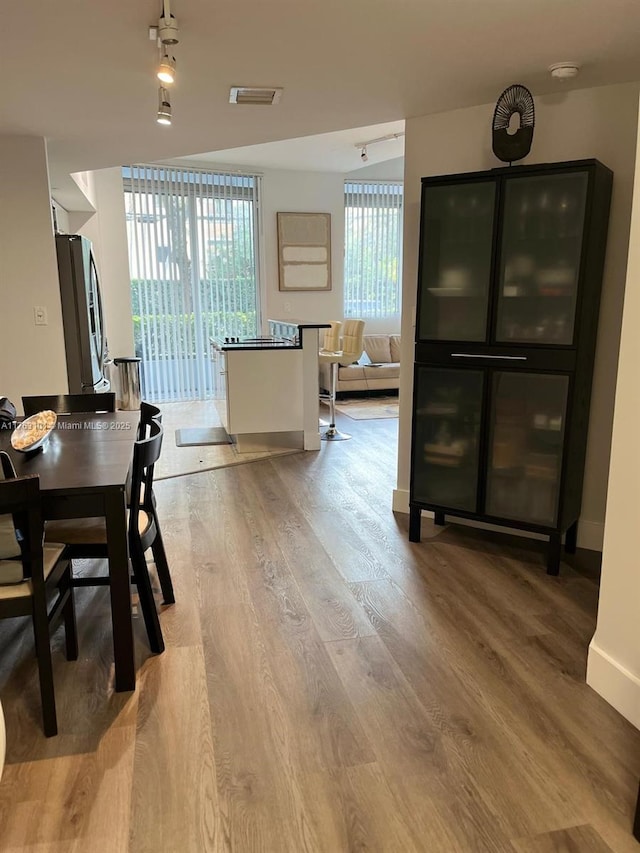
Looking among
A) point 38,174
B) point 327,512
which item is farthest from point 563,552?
point 38,174

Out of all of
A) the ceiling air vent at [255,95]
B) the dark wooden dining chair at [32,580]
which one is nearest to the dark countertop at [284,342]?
the ceiling air vent at [255,95]

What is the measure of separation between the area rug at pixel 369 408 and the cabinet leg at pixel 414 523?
134 inches

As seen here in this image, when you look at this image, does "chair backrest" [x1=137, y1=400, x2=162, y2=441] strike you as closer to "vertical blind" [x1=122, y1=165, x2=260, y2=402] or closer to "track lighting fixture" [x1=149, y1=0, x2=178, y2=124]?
"track lighting fixture" [x1=149, y1=0, x2=178, y2=124]

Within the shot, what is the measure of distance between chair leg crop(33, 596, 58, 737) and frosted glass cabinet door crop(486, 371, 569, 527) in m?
2.09

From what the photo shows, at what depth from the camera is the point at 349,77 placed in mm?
2689

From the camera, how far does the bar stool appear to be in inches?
231

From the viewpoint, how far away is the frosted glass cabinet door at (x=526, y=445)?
2840mm

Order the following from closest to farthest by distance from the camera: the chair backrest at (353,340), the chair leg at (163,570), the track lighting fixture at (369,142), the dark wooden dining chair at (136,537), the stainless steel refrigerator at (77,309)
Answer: the dark wooden dining chair at (136,537), the chair leg at (163,570), the stainless steel refrigerator at (77,309), the track lighting fixture at (369,142), the chair backrest at (353,340)

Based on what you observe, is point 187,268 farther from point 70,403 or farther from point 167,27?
point 167,27

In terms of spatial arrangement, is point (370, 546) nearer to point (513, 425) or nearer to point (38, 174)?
point (513, 425)

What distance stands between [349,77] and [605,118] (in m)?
1.20

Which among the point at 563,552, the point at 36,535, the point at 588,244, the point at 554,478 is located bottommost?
the point at 563,552

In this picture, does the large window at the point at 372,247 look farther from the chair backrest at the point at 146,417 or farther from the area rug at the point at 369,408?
the chair backrest at the point at 146,417

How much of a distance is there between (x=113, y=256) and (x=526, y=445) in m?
5.84
